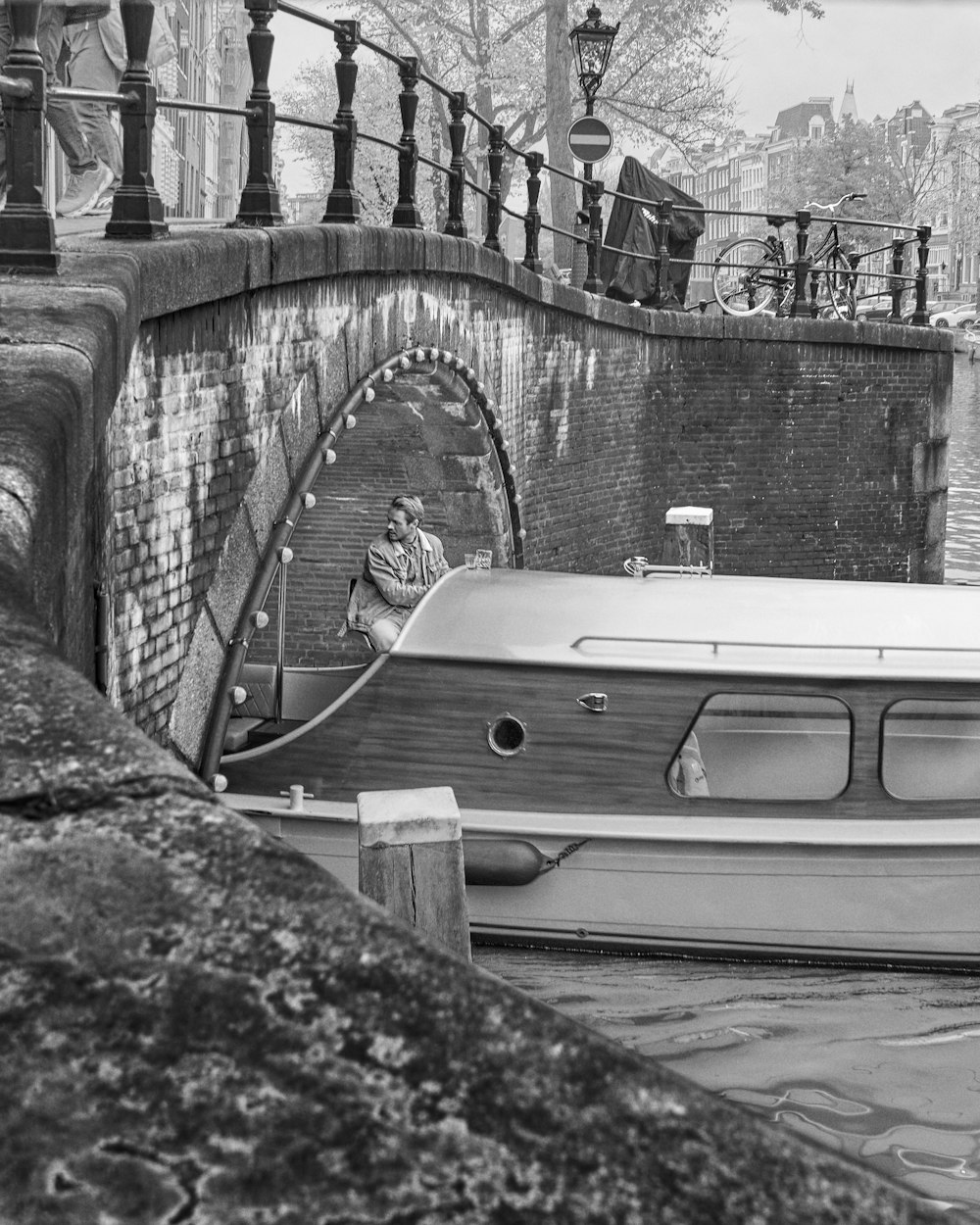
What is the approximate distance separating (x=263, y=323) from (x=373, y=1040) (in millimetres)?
5146

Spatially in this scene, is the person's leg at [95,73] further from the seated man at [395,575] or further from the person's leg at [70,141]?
the seated man at [395,575]

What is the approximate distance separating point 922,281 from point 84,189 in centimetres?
1156

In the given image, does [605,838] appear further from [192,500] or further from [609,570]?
[609,570]

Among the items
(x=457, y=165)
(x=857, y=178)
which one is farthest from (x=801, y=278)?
(x=857, y=178)

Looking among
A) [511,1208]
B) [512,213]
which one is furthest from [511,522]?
[511,1208]

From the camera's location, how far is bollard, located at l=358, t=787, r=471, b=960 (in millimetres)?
4109

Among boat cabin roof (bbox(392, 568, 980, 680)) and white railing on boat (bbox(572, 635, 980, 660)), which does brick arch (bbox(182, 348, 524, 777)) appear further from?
white railing on boat (bbox(572, 635, 980, 660))

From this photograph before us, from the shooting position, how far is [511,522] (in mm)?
11484

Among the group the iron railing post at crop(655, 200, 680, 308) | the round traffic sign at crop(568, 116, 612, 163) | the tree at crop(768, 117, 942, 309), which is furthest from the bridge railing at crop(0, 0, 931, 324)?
the tree at crop(768, 117, 942, 309)

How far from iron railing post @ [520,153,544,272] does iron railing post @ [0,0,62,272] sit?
692cm

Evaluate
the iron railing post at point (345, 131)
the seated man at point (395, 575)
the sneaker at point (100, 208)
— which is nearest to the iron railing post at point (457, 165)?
the iron railing post at point (345, 131)

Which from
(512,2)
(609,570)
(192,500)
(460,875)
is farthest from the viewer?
(512,2)

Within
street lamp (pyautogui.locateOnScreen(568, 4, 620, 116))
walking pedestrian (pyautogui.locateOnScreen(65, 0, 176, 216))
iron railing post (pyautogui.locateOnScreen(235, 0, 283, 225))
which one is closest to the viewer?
iron railing post (pyautogui.locateOnScreen(235, 0, 283, 225))

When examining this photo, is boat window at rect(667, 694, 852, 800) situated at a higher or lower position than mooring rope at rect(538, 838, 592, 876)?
higher
